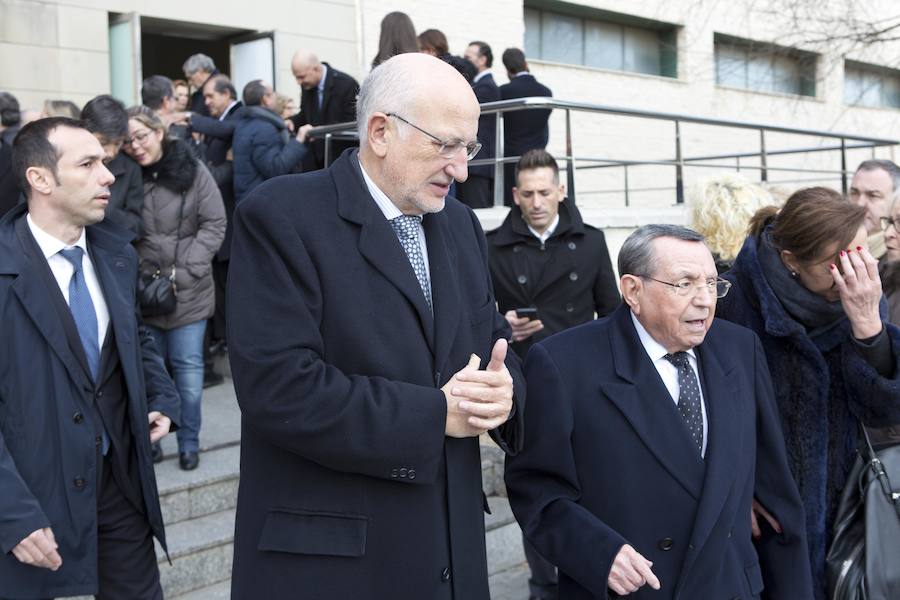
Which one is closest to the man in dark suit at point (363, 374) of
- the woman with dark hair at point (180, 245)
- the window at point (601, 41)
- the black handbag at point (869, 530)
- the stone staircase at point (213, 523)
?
the black handbag at point (869, 530)

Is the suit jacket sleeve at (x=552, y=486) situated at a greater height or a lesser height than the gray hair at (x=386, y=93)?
lesser

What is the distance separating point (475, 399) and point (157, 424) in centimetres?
166

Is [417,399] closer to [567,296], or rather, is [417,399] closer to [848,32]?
[567,296]

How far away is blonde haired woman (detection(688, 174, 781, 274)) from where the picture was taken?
13.2ft

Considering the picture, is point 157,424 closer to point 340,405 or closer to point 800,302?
point 340,405

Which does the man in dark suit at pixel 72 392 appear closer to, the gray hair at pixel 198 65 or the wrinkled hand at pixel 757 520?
the wrinkled hand at pixel 757 520

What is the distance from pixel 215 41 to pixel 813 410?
30.2 feet

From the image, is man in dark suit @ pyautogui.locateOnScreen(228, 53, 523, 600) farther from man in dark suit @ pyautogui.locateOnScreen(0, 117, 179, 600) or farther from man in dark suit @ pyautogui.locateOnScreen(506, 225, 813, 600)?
man in dark suit @ pyautogui.locateOnScreen(0, 117, 179, 600)

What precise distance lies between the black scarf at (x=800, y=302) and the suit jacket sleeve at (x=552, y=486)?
87 centimetres

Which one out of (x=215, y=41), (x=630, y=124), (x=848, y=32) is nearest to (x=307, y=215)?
(x=215, y=41)

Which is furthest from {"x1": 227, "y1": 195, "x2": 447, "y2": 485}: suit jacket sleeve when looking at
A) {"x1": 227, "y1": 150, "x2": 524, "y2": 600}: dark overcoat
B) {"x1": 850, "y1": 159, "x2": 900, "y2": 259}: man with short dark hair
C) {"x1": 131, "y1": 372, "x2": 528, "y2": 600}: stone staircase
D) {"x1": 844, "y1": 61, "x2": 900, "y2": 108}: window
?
{"x1": 844, "y1": 61, "x2": 900, "y2": 108}: window

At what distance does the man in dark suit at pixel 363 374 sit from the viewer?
1.98m

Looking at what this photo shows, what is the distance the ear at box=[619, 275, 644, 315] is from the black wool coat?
199 cm

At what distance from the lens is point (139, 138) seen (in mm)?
5109
